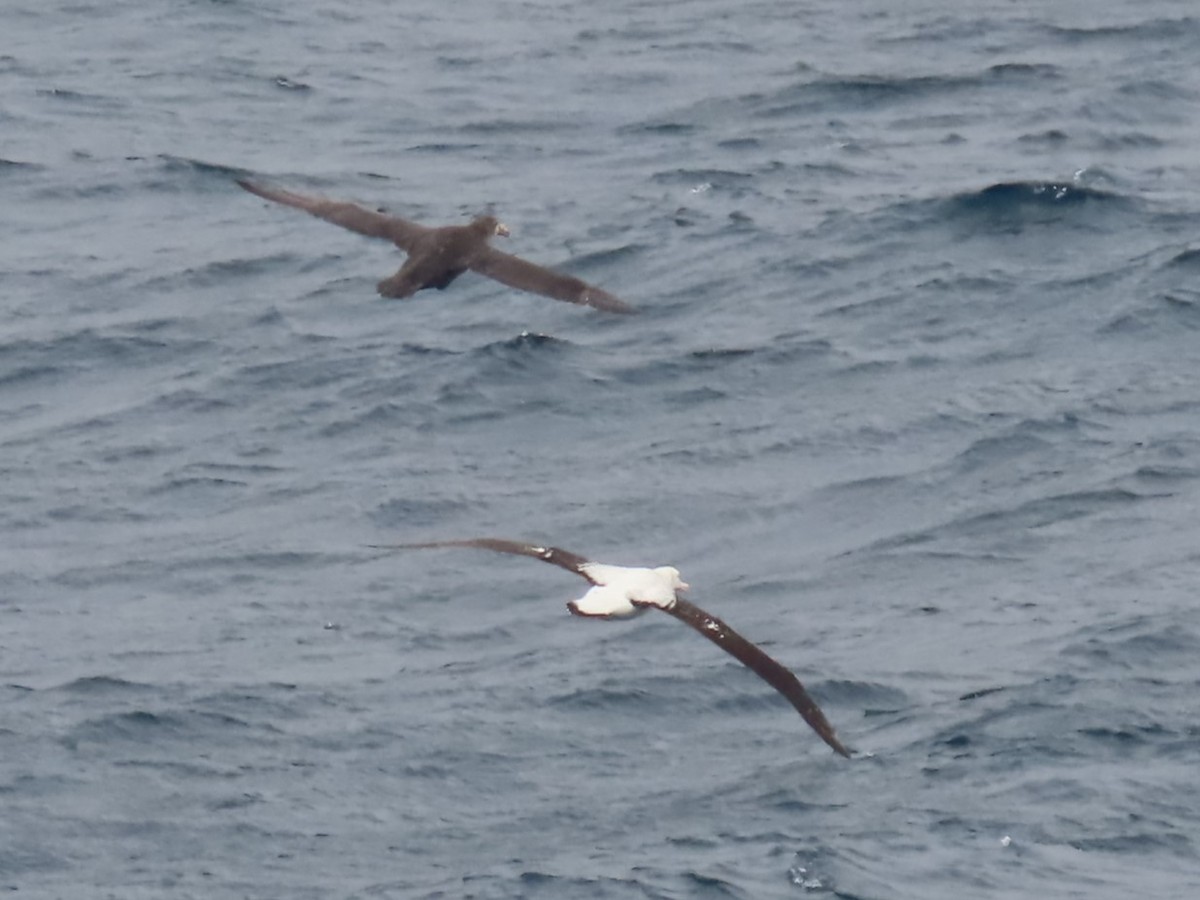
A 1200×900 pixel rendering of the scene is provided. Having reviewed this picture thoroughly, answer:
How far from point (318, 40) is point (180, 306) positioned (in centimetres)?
988

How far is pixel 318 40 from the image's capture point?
34375mm

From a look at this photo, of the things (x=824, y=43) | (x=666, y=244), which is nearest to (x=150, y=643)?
(x=666, y=244)

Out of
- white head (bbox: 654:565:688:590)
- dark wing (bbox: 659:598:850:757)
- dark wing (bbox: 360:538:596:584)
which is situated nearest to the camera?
dark wing (bbox: 659:598:850:757)

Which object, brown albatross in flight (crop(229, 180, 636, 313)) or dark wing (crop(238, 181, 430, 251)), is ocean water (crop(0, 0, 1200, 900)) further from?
dark wing (crop(238, 181, 430, 251))

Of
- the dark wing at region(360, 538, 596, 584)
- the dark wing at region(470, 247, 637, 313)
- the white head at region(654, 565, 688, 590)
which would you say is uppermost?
the dark wing at region(470, 247, 637, 313)

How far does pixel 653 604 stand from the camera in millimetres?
15336

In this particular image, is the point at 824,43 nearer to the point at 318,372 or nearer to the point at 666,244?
the point at 666,244

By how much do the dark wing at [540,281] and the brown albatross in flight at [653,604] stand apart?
6.28ft

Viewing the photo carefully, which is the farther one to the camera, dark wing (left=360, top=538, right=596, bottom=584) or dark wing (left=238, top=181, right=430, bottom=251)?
dark wing (left=238, top=181, right=430, bottom=251)

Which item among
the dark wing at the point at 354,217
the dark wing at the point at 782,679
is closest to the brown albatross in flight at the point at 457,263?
the dark wing at the point at 354,217

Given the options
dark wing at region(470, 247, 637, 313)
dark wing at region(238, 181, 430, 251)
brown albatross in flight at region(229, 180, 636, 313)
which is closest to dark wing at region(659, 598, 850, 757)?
brown albatross in flight at region(229, 180, 636, 313)

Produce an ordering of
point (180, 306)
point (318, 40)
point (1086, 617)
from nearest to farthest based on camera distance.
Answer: point (1086, 617), point (180, 306), point (318, 40)

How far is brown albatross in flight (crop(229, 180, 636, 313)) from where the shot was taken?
17.1 meters

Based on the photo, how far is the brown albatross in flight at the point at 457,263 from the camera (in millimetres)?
17141
